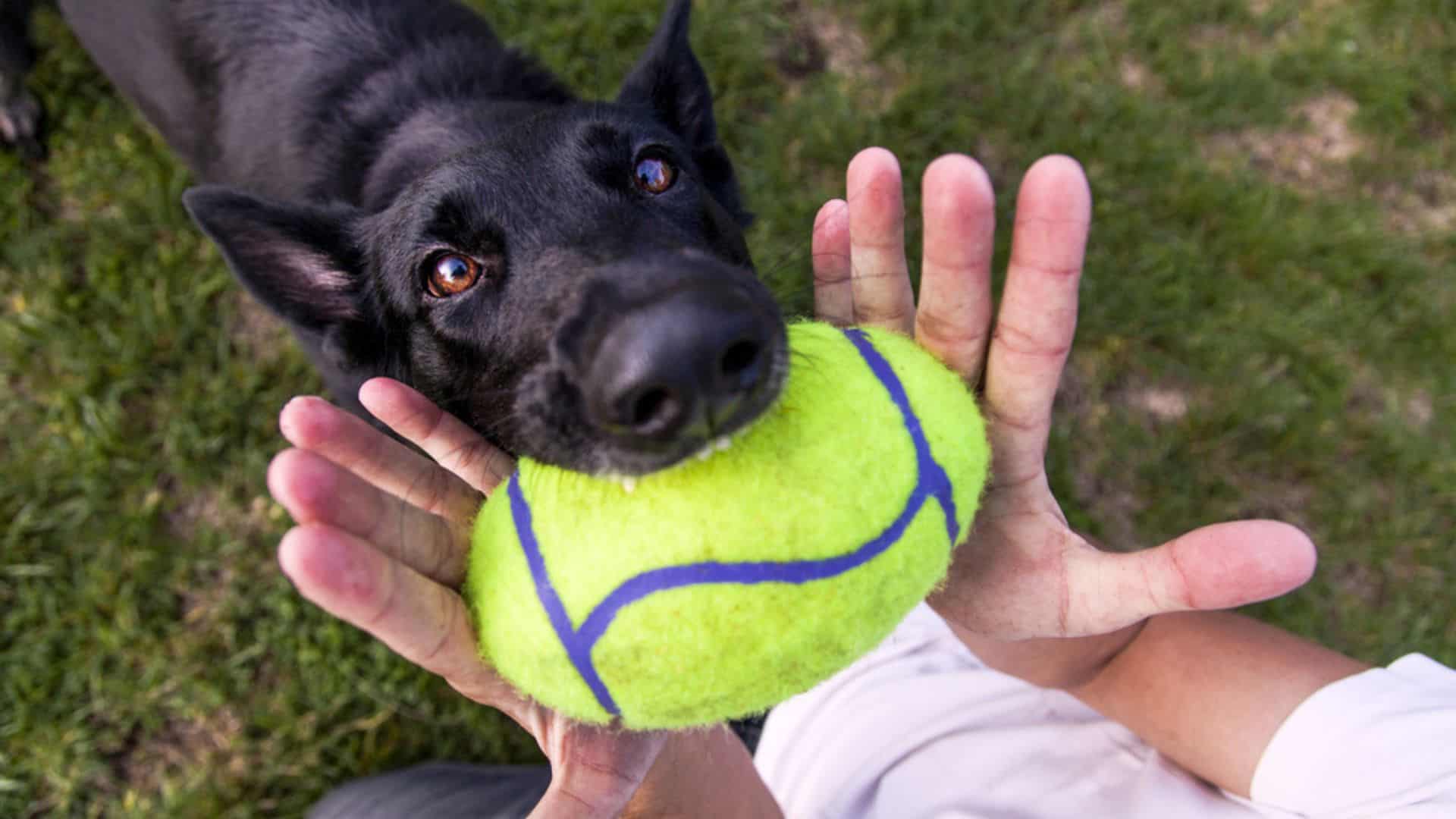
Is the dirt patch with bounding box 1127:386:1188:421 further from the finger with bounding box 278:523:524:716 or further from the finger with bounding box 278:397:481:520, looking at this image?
the finger with bounding box 278:523:524:716

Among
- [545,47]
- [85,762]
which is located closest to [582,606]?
[85,762]

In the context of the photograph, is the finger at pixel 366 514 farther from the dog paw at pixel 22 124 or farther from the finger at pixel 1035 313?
the dog paw at pixel 22 124

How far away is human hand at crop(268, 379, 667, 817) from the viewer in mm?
1394

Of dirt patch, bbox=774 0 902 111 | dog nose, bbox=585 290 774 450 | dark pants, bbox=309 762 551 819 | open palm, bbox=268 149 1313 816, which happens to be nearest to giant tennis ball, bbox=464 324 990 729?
dog nose, bbox=585 290 774 450

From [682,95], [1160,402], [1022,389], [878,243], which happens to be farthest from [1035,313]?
[1160,402]

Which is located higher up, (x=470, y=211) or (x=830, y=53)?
(x=470, y=211)

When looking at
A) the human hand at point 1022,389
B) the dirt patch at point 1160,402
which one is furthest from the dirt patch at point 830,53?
the human hand at point 1022,389

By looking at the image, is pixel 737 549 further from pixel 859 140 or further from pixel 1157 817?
pixel 859 140

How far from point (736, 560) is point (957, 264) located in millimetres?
852

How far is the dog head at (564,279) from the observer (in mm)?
1532

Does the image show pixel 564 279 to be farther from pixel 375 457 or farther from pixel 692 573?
pixel 692 573

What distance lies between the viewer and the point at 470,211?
229 cm

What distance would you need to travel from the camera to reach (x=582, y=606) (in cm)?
148

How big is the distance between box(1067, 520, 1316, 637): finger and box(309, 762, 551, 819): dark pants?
195 cm
